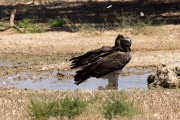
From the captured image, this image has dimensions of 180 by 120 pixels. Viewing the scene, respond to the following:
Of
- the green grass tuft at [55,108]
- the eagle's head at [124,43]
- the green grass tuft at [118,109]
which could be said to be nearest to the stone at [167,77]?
the eagle's head at [124,43]

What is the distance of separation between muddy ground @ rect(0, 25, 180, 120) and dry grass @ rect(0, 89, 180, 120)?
4.16 m

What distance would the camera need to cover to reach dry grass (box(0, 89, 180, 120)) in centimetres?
893

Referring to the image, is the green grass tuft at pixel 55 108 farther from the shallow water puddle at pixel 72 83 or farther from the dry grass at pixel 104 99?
the shallow water puddle at pixel 72 83

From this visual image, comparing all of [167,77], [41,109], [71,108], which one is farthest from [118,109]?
[167,77]

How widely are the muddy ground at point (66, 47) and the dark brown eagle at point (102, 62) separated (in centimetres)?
309

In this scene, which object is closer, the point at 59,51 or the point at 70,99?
the point at 70,99

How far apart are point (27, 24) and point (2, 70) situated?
27.2 ft

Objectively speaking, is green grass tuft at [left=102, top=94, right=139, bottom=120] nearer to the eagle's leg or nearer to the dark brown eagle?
the dark brown eagle

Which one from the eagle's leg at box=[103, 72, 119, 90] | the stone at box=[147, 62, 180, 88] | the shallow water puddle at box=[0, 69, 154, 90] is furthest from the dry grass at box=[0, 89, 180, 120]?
the shallow water puddle at box=[0, 69, 154, 90]

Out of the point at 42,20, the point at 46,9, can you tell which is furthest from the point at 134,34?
the point at 46,9

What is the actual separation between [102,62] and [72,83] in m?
2.06

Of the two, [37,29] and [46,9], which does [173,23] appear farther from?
[46,9]

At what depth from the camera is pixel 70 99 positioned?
9125 mm

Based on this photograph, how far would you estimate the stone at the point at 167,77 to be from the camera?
11.5 metres
